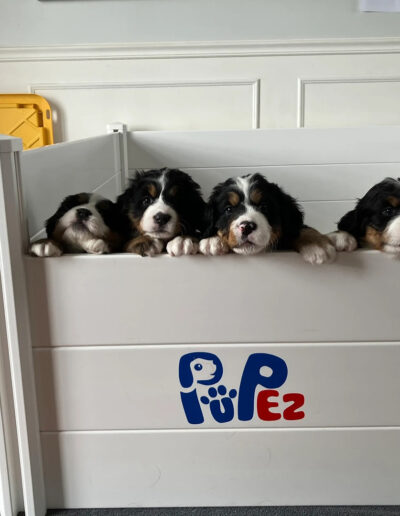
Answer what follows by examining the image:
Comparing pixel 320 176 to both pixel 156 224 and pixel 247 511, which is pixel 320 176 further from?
pixel 247 511

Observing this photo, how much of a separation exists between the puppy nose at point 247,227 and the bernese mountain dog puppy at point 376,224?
0.63ft

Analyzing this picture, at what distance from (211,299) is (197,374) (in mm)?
178

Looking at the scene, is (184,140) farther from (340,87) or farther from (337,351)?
(337,351)

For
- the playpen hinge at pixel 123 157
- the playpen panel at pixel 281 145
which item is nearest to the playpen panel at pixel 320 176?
the playpen panel at pixel 281 145

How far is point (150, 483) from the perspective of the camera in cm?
125

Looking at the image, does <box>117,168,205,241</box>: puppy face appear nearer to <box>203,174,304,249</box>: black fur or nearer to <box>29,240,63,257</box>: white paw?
<box>203,174,304,249</box>: black fur

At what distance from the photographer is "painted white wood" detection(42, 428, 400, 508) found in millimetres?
1221

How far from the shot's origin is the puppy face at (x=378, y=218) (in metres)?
1.20

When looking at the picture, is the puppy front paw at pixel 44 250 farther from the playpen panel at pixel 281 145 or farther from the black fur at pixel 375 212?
the playpen panel at pixel 281 145

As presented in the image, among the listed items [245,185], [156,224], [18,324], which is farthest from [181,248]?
[18,324]

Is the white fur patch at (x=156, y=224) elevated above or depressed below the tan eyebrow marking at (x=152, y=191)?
below

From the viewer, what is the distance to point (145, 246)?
1.21 metres

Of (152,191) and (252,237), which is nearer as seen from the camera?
(252,237)

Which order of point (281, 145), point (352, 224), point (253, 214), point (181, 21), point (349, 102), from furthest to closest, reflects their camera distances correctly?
1. point (349, 102)
2. point (181, 21)
3. point (281, 145)
4. point (352, 224)
5. point (253, 214)
